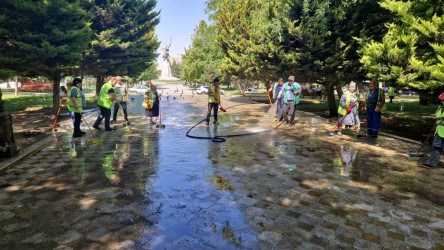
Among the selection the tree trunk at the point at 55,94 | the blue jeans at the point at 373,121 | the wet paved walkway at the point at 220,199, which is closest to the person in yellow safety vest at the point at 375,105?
the blue jeans at the point at 373,121

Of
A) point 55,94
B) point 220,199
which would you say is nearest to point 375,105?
point 220,199

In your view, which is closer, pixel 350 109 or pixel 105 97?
pixel 350 109

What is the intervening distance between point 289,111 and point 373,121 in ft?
11.2

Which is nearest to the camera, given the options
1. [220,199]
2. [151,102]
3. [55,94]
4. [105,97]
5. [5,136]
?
[220,199]

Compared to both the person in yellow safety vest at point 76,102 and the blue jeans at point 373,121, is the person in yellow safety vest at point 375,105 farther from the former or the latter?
the person in yellow safety vest at point 76,102

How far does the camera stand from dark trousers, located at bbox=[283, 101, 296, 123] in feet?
39.9

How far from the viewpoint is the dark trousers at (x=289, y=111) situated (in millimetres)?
12152

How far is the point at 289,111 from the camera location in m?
12.3

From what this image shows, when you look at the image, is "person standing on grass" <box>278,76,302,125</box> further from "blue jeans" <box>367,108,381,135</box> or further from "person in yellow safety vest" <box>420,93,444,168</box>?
"person in yellow safety vest" <box>420,93,444,168</box>

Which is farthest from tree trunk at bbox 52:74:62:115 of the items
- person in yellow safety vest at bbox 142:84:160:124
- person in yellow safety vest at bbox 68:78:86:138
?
person in yellow safety vest at bbox 68:78:86:138

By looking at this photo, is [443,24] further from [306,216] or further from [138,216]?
[138,216]

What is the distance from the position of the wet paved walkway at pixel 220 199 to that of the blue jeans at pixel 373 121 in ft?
5.93

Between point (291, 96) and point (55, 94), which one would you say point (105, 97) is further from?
point (291, 96)

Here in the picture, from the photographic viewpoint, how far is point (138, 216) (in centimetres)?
404
